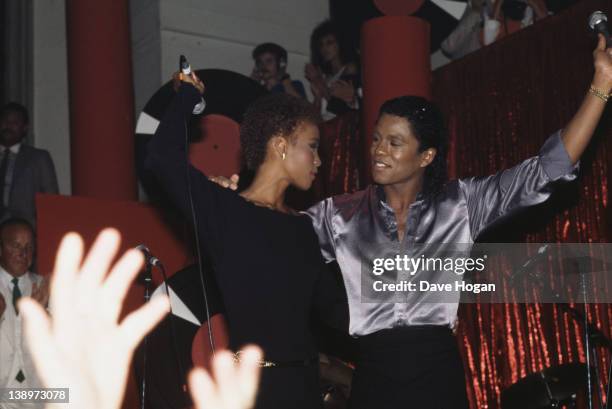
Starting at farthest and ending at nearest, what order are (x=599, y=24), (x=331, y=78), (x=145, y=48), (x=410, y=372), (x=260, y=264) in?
(x=145, y=48) < (x=331, y=78) < (x=599, y=24) < (x=410, y=372) < (x=260, y=264)

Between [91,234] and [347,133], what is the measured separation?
1.76 m

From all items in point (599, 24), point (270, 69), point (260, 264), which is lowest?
point (260, 264)

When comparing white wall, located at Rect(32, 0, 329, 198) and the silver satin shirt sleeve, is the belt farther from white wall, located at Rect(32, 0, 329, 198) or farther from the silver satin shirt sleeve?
white wall, located at Rect(32, 0, 329, 198)

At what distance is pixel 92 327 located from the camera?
14.3ft

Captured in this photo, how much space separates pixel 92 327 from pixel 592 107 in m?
2.88

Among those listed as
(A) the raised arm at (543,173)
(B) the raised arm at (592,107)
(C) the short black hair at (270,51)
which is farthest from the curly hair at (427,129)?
(C) the short black hair at (270,51)

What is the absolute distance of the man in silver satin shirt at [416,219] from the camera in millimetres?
2469

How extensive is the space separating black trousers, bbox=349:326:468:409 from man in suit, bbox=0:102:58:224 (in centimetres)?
420

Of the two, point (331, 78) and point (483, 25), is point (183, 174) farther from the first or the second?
point (331, 78)

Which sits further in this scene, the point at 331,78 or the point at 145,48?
the point at 145,48

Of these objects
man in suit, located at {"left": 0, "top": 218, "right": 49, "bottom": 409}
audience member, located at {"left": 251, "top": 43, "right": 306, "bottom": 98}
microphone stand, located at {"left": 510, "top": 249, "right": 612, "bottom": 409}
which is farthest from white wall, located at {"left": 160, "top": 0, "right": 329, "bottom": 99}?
microphone stand, located at {"left": 510, "top": 249, "right": 612, "bottom": 409}

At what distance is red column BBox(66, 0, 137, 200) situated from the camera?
5.75 m

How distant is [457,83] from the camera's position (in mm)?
4637

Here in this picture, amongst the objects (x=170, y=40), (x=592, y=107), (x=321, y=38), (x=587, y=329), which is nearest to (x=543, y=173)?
(x=592, y=107)
